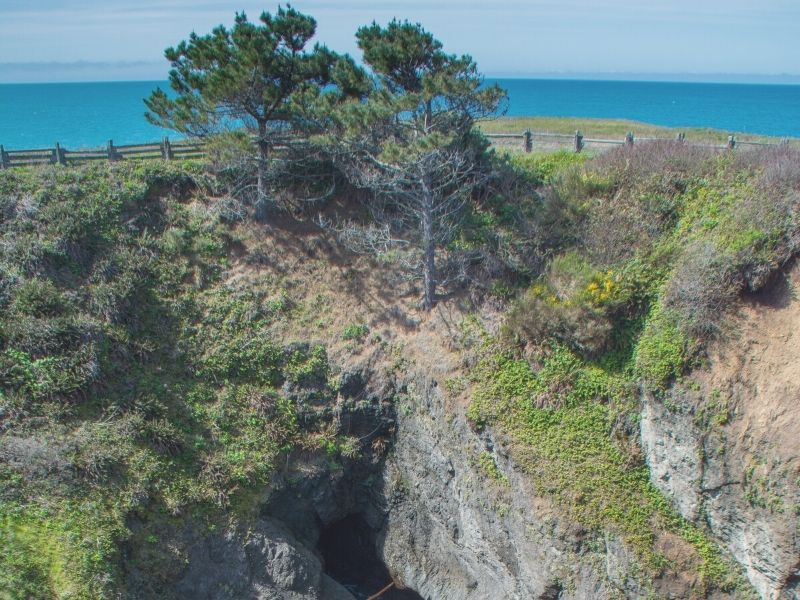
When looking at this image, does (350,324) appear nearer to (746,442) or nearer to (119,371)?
(119,371)

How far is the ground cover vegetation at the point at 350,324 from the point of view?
42.0 ft

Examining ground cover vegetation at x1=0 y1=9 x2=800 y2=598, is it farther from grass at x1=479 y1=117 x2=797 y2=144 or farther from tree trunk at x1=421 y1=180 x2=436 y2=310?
grass at x1=479 y1=117 x2=797 y2=144

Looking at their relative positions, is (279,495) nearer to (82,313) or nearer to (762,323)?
(82,313)

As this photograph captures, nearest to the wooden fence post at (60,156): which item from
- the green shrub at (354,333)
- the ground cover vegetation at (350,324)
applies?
the ground cover vegetation at (350,324)

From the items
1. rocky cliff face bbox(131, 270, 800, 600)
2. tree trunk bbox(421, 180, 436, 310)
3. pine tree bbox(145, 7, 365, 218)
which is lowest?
rocky cliff face bbox(131, 270, 800, 600)

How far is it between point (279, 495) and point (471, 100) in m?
11.6

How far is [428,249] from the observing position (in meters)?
16.2

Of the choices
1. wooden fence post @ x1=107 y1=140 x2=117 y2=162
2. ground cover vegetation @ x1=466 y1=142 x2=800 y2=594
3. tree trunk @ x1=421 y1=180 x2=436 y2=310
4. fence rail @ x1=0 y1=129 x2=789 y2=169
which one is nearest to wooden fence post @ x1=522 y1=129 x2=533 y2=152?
fence rail @ x1=0 y1=129 x2=789 y2=169

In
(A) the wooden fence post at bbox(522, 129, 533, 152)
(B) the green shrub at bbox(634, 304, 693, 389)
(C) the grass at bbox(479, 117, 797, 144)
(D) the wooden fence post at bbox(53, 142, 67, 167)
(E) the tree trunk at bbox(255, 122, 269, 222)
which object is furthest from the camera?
(C) the grass at bbox(479, 117, 797, 144)

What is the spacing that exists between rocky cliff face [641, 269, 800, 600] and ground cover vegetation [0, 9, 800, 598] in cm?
51

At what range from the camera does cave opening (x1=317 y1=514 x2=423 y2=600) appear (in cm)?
1633

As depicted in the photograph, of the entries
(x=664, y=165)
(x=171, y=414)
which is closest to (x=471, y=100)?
(x=664, y=165)

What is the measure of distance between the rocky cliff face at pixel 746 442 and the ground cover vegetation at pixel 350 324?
0.51 m

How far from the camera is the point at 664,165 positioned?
16922 mm
